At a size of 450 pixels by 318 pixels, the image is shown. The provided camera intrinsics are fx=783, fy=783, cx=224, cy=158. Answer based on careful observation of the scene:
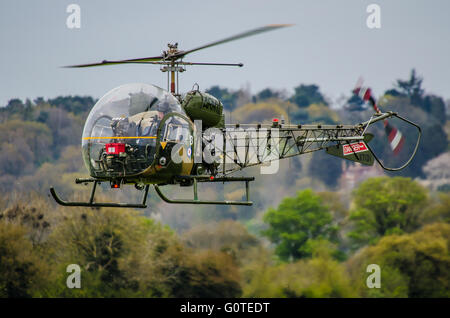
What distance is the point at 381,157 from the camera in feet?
171

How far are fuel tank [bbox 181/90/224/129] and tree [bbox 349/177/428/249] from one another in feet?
91.6

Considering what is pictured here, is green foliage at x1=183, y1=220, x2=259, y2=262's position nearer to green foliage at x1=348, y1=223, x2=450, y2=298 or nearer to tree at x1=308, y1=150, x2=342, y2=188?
green foliage at x1=348, y1=223, x2=450, y2=298

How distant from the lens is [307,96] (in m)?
66.9

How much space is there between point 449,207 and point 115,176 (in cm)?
2982

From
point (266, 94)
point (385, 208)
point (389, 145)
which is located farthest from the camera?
point (266, 94)

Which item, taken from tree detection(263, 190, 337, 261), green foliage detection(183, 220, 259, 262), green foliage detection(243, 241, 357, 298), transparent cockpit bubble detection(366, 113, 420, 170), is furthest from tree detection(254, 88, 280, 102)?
green foliage detection(243, 241, 357, 298)

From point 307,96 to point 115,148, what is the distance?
177 ft

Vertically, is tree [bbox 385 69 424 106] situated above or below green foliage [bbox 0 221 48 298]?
above

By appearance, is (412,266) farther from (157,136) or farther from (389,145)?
(157,136)

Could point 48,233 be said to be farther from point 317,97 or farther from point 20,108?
point 317,97

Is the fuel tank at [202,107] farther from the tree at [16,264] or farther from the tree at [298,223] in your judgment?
the tree at [298,223]

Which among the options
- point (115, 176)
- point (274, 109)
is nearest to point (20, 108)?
point (274, 109)

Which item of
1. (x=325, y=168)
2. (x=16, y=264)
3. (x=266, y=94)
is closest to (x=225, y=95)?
A: (x=266, y=94)

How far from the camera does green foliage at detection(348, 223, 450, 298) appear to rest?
36.8 metres
